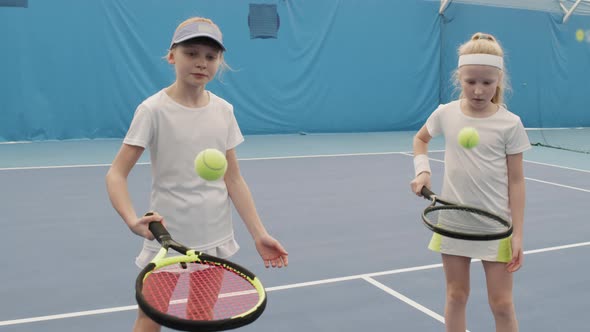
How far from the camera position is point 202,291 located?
166cm

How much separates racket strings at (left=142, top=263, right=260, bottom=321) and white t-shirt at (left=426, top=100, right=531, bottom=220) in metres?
0.90

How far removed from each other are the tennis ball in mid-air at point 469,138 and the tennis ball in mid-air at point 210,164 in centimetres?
90

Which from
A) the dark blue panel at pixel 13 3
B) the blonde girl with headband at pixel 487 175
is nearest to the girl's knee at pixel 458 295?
the blonde girl with headband at pixel 487 175

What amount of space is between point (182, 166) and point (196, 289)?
1.16 feet

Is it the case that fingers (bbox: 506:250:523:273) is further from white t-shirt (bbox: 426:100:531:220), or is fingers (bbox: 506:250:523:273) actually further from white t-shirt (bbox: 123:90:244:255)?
white t-shirt (bbox: 123:90:244:255)

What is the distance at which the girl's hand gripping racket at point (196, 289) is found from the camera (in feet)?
3.82

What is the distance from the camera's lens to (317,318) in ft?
8.61

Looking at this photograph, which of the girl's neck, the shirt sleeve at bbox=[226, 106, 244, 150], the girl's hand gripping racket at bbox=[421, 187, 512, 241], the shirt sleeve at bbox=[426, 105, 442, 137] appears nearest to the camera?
the girl's neck

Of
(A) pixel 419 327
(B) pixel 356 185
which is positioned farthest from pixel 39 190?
(A) pixel 419 327

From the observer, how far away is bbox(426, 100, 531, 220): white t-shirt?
2006mm

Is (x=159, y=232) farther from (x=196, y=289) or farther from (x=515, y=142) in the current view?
(x=515, y=142)

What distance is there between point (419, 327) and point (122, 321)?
1299 mm

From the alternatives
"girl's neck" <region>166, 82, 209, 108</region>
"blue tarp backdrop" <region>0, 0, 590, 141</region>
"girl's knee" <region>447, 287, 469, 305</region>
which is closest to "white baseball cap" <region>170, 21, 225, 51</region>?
"girl's neck" <region>166, 82, 209, 108</region>

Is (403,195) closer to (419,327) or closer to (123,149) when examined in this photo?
(419,327)
